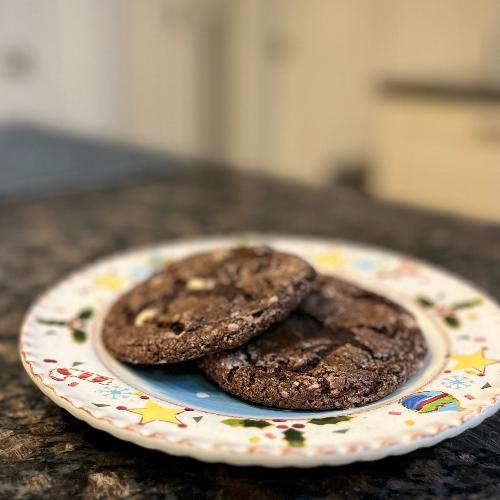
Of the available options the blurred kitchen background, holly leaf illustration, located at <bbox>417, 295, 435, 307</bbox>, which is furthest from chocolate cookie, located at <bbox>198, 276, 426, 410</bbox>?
the blurred kitchen background

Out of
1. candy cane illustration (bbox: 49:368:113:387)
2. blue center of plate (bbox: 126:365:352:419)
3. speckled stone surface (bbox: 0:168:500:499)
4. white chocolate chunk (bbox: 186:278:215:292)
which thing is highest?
white chocolate chunk (bbox: 186:278:215:292)

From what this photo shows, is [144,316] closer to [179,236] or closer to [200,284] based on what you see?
[200,284]

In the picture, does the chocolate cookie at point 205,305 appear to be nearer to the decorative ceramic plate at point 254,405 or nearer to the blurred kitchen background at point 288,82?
the decorative ceramic plate at point 254,405

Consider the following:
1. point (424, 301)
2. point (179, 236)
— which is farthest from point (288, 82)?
point (424, 301)

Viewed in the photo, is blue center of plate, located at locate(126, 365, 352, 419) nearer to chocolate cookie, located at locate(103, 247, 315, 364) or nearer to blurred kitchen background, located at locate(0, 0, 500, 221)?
chocolate cookie, located at locate(103, 247, 315, 364)

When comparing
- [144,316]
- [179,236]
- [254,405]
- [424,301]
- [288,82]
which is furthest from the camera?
[288,82]

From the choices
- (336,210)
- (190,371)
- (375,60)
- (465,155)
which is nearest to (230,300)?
(190,371)

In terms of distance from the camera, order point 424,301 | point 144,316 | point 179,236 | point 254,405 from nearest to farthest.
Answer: point 254,405
point 144,316
point 424,301
point 179,236
